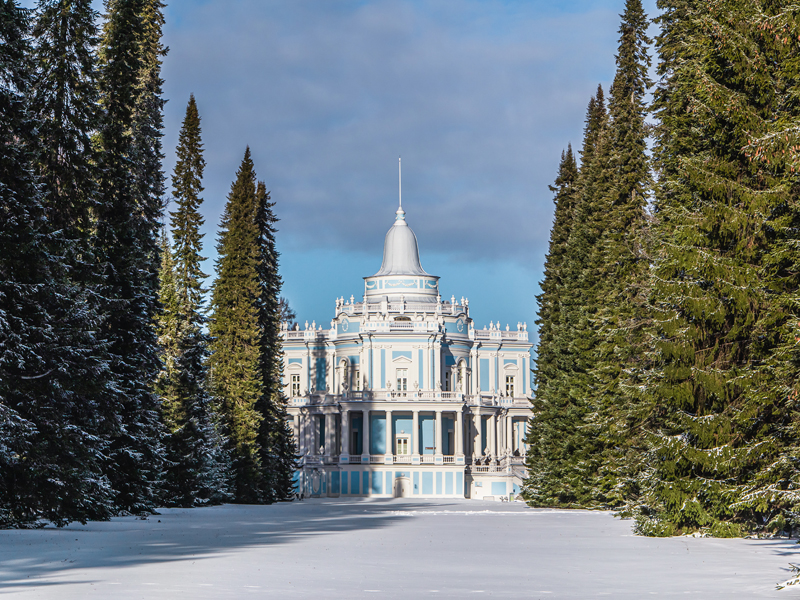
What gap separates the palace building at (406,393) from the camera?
245 ft

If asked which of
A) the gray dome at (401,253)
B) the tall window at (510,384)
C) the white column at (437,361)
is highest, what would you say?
the gray dome at (401,253)

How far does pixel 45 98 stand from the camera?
27.2 meters

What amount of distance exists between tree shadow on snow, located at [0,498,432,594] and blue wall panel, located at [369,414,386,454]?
44.8m

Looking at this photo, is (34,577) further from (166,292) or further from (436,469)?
(436,469)

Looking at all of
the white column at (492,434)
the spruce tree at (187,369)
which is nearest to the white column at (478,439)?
the white column at (492,434)

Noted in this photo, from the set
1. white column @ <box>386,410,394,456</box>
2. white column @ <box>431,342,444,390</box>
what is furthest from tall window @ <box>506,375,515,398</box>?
white column @ <box>386,410,394,456</box>

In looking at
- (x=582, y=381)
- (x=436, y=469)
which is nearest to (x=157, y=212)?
(x=582, y=381)

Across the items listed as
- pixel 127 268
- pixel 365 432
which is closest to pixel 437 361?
pixel 365 432

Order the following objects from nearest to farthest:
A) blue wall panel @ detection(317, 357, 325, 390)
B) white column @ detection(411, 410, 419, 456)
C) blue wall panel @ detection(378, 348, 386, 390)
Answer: white column @ detection(411, 410, 419, 456) < blue wall panel @ detection(378, 348, 386, 390) < blue wall panel @ detection(317, 357, 325, 390)

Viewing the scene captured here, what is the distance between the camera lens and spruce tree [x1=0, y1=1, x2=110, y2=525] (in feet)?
72.2

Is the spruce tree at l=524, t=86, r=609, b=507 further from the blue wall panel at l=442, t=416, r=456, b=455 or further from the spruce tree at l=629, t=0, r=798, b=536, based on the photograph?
the blue wall panel at l=442, t=416, r=456, b=455

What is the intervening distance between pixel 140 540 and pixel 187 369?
66.8 feet

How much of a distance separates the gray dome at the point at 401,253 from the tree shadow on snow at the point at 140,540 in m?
49.4

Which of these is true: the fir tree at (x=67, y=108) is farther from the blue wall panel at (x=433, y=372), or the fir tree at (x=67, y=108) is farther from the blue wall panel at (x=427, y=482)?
the blue wall panel at (x=433, y=372)
